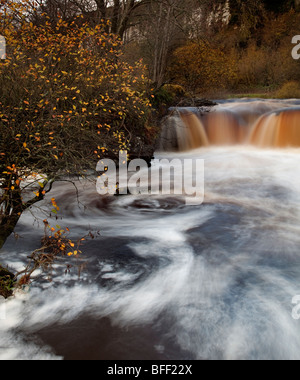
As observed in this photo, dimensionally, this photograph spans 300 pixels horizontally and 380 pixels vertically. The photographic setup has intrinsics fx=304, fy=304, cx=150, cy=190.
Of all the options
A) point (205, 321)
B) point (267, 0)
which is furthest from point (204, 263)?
point (267, 0)

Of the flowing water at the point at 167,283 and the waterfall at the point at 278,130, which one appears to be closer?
the flowing water at the point at 167,283

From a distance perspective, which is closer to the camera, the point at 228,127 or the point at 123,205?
the point at 123,205

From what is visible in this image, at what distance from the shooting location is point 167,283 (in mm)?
3711

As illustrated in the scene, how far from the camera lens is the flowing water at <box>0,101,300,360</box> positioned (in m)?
2.77

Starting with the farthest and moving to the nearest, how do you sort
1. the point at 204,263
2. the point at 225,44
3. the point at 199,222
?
the point at 225,44
the point at 199,222
the point at 204,263

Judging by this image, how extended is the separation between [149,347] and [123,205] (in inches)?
154

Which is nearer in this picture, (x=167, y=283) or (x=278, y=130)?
(x=167, y=283)

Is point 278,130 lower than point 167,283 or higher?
higher

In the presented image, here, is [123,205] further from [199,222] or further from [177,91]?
[177,91]

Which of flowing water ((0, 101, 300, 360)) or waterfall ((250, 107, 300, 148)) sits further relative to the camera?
waterfall ((250, 107, 300, 148))

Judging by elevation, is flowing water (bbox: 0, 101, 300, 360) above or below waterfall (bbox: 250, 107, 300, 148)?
below

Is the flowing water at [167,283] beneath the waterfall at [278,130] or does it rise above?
beneath

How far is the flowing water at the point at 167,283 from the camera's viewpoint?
277 cm
